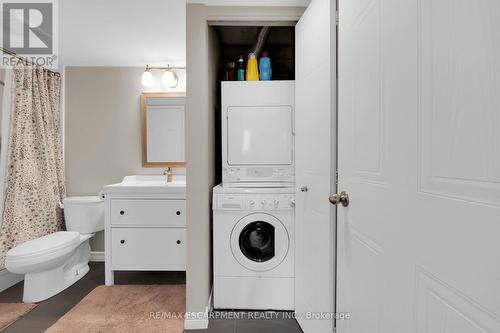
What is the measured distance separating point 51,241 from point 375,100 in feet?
8.78

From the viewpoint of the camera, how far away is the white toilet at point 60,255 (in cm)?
210

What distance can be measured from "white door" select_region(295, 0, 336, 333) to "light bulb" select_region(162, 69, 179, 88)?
5.40 ft

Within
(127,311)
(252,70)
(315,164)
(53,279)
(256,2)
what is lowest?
(127,311)

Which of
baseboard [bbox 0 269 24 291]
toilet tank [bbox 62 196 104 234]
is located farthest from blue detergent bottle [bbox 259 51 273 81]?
baseboard [bbox 0 269 24 291]

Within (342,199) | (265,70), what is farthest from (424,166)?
(265,70)

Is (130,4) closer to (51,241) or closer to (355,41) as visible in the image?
(355,41)

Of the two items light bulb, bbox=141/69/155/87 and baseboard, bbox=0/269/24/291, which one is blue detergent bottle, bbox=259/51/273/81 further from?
baseboard, bbox=0/269/24/291

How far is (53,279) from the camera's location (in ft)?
7.60

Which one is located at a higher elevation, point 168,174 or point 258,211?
point 168,174

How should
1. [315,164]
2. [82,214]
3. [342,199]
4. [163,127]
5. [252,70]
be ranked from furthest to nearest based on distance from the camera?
1. [163,127]
2. [82,214]
3. [252,70]
4. [315,164]
5. [342,199]

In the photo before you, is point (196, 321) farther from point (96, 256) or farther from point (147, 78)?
point (147, 78)

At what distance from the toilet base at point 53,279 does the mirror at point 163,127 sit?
1184mm

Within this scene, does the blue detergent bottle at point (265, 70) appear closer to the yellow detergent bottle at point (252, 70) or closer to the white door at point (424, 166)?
the yellow detergent bottle at point (252, 70)

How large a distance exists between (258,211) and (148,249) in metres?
1.21
